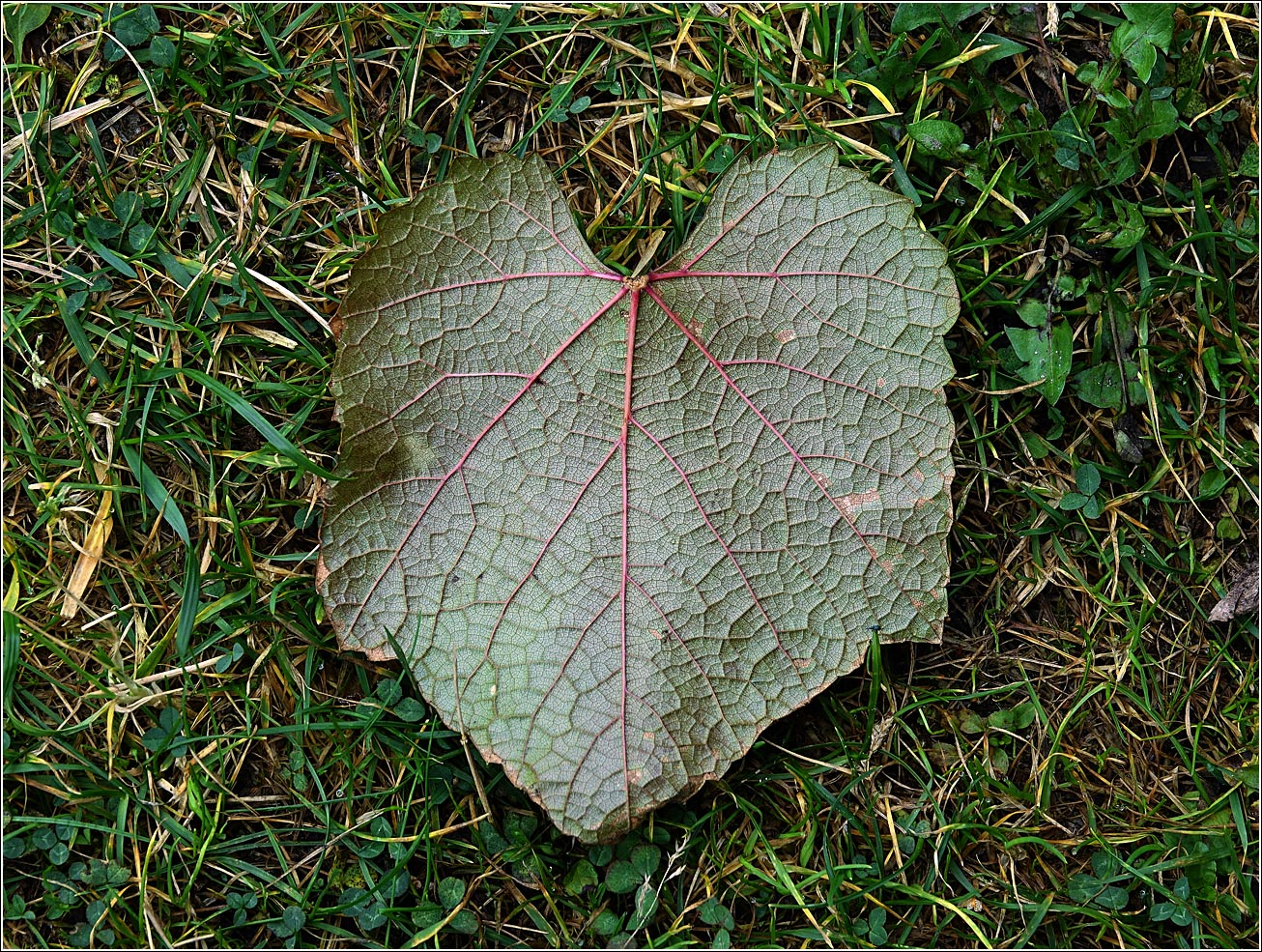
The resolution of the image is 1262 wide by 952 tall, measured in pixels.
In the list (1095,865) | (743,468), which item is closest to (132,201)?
(743,468)

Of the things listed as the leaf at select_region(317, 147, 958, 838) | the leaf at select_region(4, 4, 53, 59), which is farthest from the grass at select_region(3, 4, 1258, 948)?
the leaf at select_region(317, 147, 958, 838)

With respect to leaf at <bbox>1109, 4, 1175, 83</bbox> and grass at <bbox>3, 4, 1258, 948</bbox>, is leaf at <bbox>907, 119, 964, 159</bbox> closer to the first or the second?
grass at <bbox>3, 4, 1258, 948</bbox>

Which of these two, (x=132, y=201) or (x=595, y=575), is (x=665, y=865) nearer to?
(x=595, y=575)

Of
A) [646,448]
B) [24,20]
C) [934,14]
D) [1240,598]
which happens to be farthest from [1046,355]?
[24,20]

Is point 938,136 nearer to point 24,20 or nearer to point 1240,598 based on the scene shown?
point 1240,598

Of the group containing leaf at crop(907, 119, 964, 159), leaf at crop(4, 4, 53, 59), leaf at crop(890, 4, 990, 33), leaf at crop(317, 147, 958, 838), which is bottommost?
leaf at crop(317, 147, 958, 838)

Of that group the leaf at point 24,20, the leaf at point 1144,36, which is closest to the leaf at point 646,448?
the leaf at point 1144,36
